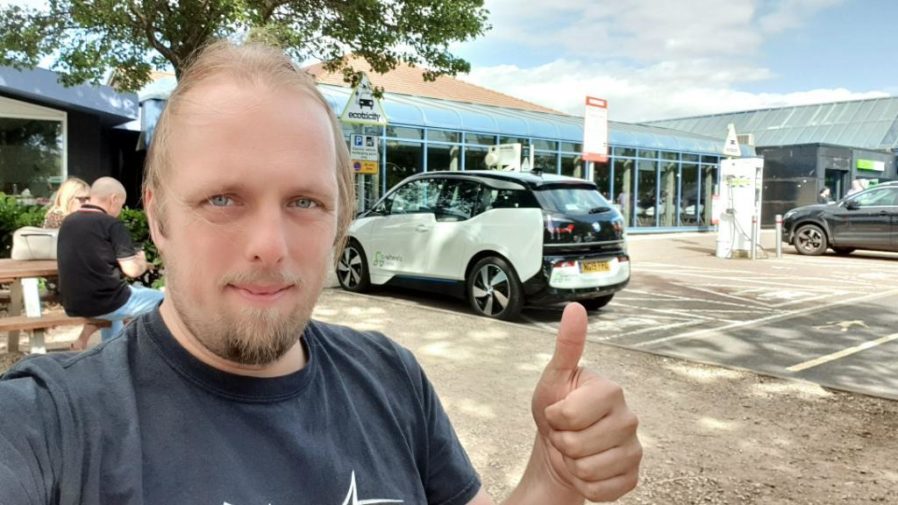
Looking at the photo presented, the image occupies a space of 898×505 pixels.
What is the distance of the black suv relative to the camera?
590 inches

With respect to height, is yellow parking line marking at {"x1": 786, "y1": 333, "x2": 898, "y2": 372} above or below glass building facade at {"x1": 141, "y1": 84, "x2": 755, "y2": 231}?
below

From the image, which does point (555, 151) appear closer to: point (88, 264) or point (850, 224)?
point (850, 224)

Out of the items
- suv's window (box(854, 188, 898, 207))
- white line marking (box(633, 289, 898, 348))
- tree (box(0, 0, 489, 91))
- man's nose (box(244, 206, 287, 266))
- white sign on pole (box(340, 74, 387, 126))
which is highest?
tree (box(0, 0, 489, 91))

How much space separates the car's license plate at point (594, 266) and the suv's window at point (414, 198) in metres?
2.14

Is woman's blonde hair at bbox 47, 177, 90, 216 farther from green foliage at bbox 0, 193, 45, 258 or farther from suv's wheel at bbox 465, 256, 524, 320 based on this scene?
suv's wheel at bbox 465, 256, 524, 320

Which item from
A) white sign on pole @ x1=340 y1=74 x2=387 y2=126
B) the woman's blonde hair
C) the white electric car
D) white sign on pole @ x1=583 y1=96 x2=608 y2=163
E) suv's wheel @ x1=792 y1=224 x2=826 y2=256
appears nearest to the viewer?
the woman's blonde hair

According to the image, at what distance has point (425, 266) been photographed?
852 centimetres

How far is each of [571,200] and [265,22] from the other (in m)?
4.85

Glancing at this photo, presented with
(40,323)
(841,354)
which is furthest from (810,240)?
(40,323)

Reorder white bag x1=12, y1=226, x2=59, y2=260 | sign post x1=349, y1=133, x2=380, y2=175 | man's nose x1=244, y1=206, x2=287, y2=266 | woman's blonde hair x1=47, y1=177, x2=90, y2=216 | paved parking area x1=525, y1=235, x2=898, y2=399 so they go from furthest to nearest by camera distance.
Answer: sign post x1=349, y1=133, x2=380, y2=175
woman's blonde hair x1=47, y1=177, x2=90, y2=216
white bag x1=12, y1=226, x2=59, y2=260
paved parking area x1=525, y1=235, x2=898, y2=399
man's nose x1=244, y1=206, x2=287, y2=266

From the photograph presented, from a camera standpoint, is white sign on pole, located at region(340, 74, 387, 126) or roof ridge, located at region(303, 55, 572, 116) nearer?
white sign on pole, located at region(340, 74, 387, 126)

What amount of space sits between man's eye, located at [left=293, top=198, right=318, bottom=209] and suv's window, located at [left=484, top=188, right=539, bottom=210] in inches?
249

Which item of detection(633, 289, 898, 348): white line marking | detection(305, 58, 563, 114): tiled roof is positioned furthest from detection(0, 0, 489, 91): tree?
detection(305, 58, 563, 114): tiled roof

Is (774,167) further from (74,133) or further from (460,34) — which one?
(74,133)
